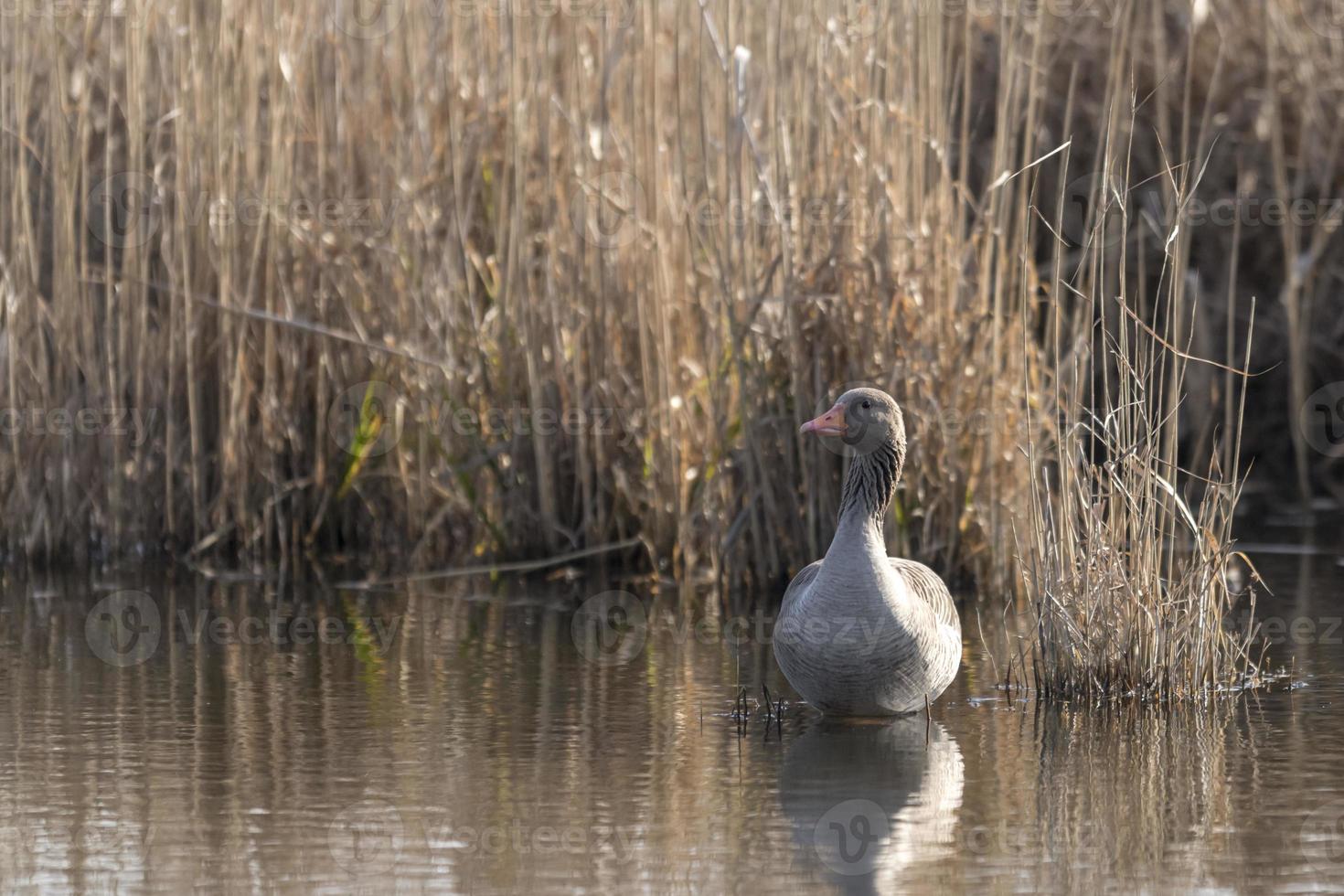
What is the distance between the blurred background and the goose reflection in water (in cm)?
234

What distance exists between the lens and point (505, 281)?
30.0ft

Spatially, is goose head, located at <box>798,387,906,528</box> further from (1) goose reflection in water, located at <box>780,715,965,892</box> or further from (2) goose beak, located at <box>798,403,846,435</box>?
(1) goose reflection in water, located at <box>780,715,965,892</box>

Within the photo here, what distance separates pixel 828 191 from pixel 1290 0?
187 inches

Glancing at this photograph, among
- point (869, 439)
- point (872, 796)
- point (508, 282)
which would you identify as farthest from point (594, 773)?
point (508, 282)

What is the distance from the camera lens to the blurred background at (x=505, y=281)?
8.53 meters

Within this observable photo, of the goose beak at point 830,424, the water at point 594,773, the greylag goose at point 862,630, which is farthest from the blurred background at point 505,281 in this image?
the greylag goose at point 862,630

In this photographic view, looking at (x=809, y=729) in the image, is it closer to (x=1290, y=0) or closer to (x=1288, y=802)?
(x=1288, y=802)

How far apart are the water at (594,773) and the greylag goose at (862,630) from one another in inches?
5.5

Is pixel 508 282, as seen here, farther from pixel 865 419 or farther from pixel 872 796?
pixel 872 796

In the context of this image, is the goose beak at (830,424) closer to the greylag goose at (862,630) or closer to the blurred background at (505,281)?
the greylag goose at (862,630)

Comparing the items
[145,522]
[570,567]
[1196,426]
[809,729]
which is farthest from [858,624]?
[1196,426]

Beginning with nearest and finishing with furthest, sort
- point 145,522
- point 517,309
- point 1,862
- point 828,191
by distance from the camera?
1. point 1,862
2. point 828,191
3. point 517,309
4. point 145,522

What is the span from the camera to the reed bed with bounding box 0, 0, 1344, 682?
8.53 metres

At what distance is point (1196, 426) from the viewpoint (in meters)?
11.8
